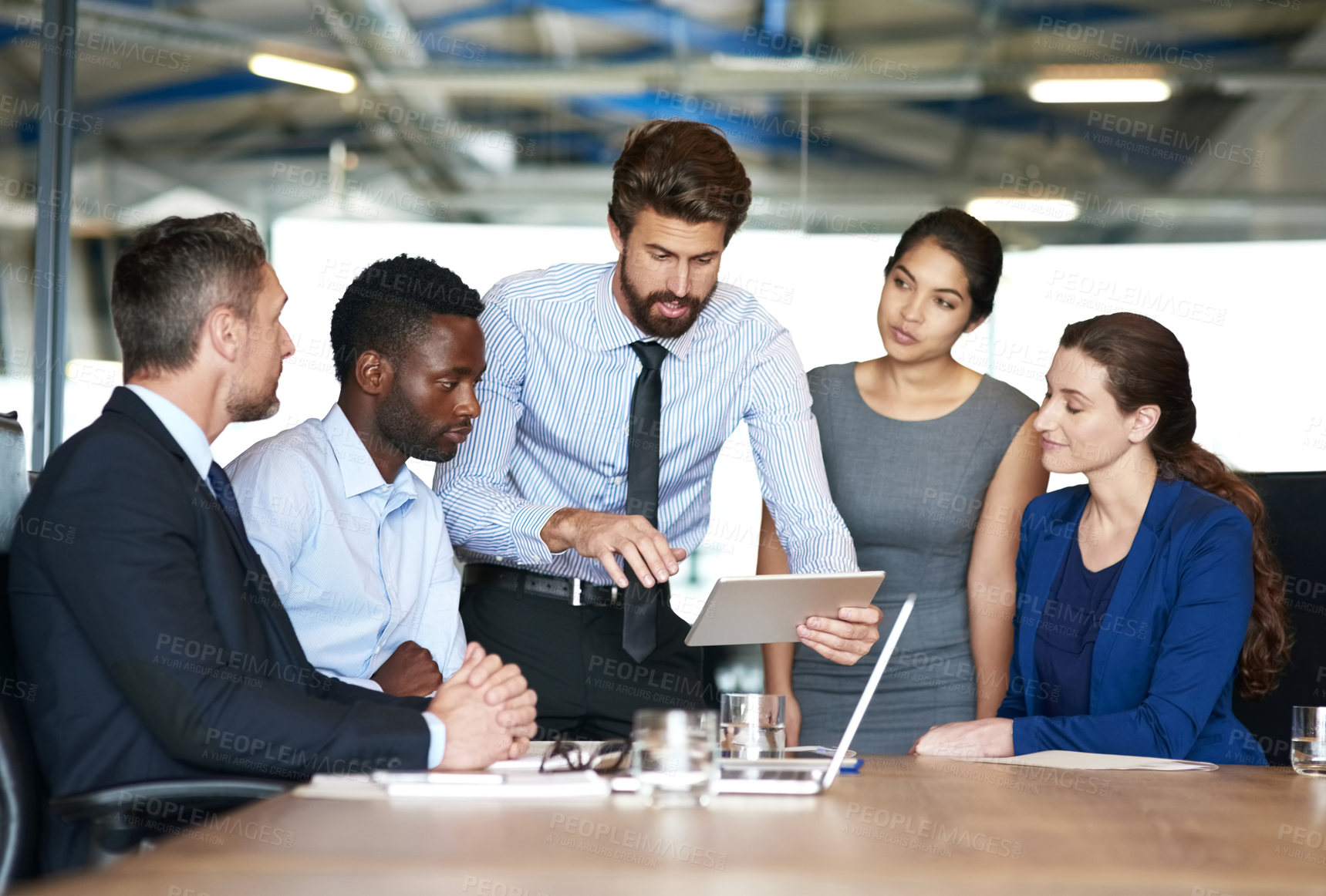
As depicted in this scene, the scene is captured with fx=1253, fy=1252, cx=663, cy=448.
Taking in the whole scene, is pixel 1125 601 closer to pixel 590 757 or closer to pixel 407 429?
pixel 590 757

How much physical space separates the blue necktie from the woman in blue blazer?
1180 millimetres

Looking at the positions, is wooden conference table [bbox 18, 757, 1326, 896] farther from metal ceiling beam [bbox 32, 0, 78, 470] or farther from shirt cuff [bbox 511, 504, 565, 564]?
metal ceiling beam [bbox 32, 0, 78, 470]

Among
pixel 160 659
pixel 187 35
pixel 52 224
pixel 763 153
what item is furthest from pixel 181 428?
pixel 187 35

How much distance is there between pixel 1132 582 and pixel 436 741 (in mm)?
1441

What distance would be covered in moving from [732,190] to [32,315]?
341 centimetres

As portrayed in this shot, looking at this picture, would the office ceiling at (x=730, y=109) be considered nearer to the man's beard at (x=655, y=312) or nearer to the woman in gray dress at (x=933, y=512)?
the woman in gray dress at (x=933, y=512)

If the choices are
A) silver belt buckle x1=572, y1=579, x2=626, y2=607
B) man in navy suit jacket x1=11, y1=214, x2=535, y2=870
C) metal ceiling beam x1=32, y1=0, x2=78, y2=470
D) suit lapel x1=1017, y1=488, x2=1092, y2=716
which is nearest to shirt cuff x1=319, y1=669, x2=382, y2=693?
man in navy suit jacket x1=11, y1=214, x2=535, y2=870

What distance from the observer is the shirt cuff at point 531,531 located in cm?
242

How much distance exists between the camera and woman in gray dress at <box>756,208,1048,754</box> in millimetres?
2936

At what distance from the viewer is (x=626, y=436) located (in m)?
2.66

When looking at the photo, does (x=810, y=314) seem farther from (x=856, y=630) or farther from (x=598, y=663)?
(x=856, y=630)

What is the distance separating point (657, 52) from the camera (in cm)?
516

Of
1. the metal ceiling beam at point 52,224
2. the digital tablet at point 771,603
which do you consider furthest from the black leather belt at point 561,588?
the metal ceiling beam at point 52,224

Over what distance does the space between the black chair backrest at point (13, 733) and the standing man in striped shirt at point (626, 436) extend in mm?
920
